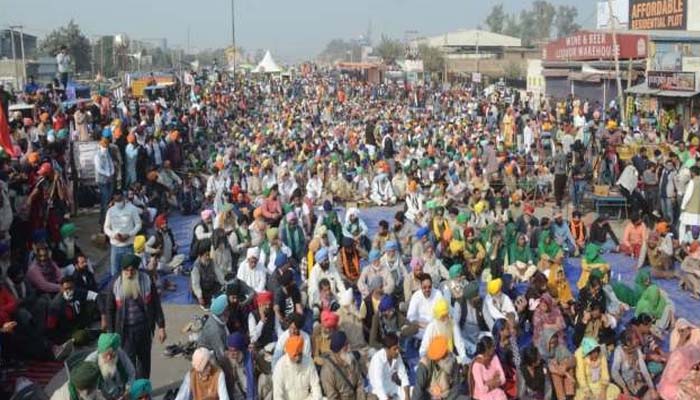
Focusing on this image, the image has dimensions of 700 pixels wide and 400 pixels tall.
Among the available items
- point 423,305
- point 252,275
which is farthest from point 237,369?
point 252,275

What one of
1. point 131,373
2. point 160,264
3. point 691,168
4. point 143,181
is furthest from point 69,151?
point 691,168

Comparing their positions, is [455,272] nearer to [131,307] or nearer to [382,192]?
[131,307]

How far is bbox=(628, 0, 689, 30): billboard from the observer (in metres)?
27.0

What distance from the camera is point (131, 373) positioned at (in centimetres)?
522

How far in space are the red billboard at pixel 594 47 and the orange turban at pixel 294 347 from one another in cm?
2223

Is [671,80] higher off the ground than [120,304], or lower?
higher

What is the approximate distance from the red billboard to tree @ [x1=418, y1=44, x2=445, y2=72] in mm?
23528

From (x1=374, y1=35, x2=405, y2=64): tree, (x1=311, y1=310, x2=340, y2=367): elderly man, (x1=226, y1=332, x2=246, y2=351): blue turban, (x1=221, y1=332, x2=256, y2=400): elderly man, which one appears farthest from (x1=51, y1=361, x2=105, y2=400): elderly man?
(x1=374, y1=35, x2=405, y2=64): tree

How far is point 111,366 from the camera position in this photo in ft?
16.7

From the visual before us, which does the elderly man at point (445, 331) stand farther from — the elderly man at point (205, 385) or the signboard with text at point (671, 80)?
the signboard with text at point (671, 80)

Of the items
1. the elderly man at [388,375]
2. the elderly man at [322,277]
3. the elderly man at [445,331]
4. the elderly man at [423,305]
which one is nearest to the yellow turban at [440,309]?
the elderly man at [445,331]

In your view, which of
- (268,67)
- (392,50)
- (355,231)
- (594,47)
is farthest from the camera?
(392,50)

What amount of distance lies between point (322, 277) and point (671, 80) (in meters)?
16.4

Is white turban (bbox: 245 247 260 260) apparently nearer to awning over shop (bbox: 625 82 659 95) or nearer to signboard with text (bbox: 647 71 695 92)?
signboard with text (bbox: 647 71 695 92)
